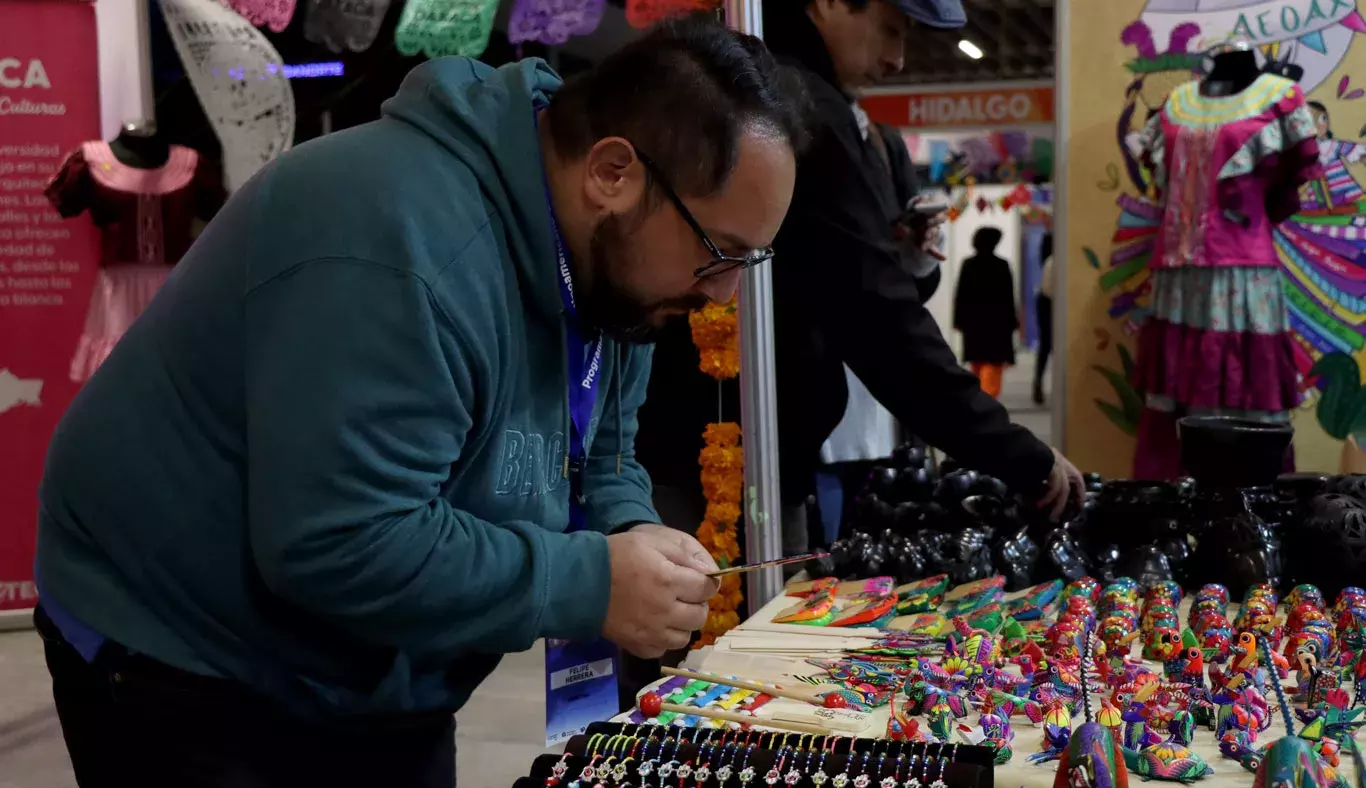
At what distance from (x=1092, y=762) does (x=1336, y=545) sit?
3.45 ft

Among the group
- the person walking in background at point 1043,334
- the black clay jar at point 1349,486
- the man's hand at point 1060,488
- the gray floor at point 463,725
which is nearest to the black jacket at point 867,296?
Answer: the man's hand at point 1060,488

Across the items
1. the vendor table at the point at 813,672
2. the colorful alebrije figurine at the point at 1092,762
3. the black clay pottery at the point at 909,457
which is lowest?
the vendor table at the point at 813,672

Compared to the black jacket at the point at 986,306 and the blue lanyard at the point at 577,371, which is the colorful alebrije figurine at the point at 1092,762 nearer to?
the blue lanyard at the point at 577,371

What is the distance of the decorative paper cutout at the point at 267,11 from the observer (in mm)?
3475

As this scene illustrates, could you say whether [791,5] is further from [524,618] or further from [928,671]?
[524,618]

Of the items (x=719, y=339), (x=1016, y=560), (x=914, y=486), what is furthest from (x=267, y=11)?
(x=1016, y=560)

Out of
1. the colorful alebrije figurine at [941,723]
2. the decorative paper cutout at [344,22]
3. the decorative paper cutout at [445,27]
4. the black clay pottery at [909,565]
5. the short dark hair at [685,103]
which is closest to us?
the short dark hair at [685,103]

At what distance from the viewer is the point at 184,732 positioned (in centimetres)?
114

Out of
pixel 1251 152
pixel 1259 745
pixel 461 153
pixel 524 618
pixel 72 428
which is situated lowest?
pixel 1259 745

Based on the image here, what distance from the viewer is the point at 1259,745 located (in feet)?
4.38

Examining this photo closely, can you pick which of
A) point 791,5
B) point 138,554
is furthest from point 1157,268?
point 138,554

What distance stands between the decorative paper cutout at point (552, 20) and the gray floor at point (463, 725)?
1.89 meters

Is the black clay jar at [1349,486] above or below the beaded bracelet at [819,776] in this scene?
above

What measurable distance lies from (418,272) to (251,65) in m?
3.03
